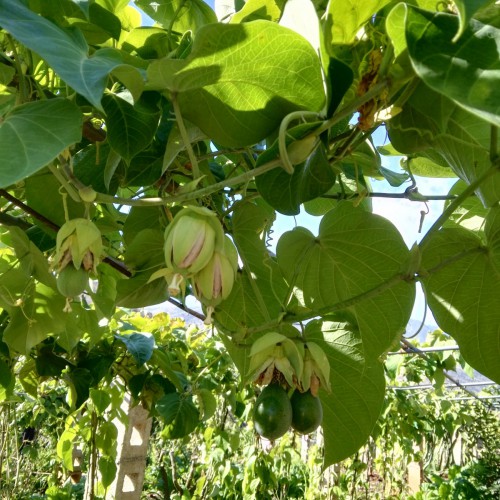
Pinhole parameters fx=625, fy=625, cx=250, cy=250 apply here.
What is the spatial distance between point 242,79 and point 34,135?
0.54 ft

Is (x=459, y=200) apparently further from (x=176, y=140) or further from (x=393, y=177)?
(x=393, y=177)

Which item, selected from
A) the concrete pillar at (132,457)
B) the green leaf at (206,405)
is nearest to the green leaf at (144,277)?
the green leaf at (206,405)

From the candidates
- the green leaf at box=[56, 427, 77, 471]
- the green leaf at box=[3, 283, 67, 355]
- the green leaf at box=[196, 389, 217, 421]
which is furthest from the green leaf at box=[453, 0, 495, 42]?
the green leaf at box=[56, 427, 77, 471]

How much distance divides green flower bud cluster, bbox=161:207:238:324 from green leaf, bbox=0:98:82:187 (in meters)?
0.09

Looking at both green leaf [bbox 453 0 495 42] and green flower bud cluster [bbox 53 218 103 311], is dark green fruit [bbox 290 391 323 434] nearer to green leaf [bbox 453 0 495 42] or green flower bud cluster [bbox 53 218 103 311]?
green flower bud cluster [bbox 53 218 103 311]

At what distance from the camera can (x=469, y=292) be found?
2.19ft

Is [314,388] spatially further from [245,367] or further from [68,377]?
[68,377]

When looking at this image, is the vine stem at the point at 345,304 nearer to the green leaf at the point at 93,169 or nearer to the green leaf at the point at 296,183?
the green leaf at the point at 296,183

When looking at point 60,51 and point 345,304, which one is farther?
point 345,304

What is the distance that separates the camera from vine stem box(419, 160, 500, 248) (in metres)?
0.48

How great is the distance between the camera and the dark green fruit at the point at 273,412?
1.77 feet

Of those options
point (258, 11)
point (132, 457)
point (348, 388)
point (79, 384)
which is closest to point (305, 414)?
point (348, 388)

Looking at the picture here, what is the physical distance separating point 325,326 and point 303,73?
12.5 inches

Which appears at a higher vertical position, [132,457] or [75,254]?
[132,457]
